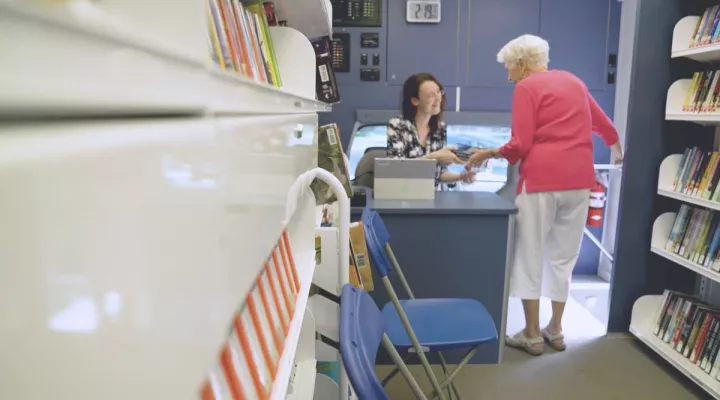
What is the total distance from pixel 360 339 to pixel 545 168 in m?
1.91

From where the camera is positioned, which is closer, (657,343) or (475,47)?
(657,343)

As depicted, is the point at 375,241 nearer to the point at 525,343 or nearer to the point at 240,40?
the point at 240,40

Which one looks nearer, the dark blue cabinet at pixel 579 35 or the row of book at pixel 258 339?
the row of book at pixel 258 339

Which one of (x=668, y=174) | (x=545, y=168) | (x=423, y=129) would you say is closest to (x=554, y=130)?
(x=545, y=168)

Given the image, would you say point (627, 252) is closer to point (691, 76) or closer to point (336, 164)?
point (691, 76)

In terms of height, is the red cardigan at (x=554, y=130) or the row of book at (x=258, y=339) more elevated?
the red cardigan at (x=554, y=130)

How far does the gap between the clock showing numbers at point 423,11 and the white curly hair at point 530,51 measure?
5.11ft

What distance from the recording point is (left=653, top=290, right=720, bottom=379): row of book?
245cm

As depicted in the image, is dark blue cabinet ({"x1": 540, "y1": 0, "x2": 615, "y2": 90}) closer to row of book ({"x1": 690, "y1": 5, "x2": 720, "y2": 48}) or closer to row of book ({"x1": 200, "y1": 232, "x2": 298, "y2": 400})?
row of book ({"x1": 690, "y1": 5, "x2": 720, "y2": 48})

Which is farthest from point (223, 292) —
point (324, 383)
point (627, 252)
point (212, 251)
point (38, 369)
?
point (627, 252)

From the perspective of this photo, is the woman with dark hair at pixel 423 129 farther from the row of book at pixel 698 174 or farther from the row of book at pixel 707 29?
the row of book at pixel 707 29

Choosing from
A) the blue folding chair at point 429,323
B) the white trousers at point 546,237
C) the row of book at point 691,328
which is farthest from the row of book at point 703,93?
the blue folding chair at point 429,323

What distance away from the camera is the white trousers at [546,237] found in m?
2.77

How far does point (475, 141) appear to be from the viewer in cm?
448
